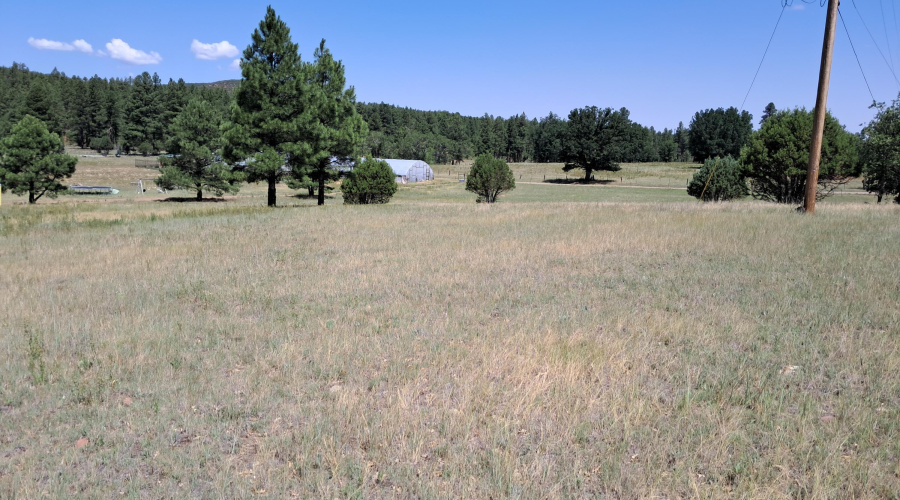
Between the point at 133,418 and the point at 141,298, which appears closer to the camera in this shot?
the point at 133,418

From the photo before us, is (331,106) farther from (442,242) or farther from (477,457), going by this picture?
(477,457)

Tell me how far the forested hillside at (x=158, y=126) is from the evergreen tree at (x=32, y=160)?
9.93 metres

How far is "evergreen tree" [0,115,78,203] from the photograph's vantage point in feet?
125

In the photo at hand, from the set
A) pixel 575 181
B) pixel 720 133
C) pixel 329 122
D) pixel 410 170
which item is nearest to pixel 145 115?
pixel 410 170

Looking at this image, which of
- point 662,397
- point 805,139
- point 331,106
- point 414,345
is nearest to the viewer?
point 662,397

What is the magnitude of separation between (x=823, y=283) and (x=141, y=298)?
11.2 metres

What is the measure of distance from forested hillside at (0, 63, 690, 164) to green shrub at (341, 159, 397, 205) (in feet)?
4.73

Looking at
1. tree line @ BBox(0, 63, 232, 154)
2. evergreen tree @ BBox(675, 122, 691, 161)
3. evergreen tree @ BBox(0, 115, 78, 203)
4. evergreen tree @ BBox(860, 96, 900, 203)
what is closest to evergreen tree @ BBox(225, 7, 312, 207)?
evergreen tree @ BBox(0, 115, 78, 203)

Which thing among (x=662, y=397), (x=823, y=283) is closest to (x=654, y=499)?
(x=662, y=397)

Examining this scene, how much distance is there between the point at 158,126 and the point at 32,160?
5727 centimetres

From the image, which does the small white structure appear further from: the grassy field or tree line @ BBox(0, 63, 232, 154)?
the grassy field

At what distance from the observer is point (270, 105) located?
27.1 metres

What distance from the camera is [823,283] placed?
8406 mm

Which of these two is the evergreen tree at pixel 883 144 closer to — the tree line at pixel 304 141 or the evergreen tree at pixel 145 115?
the tree line at pixel 304 141
